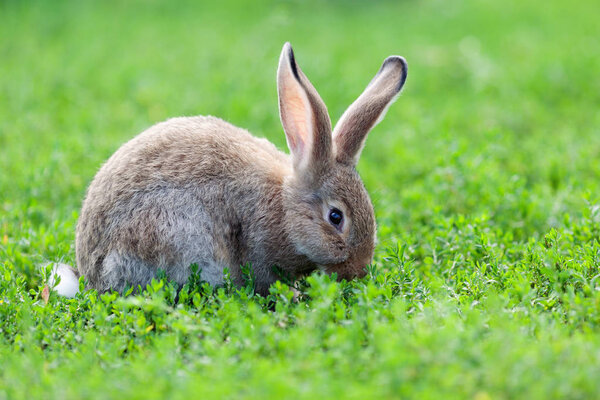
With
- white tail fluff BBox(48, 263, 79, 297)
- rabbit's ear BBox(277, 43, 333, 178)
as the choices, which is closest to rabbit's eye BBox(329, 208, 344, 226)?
rabbit's ear BBox(277, 43, 333, 178)

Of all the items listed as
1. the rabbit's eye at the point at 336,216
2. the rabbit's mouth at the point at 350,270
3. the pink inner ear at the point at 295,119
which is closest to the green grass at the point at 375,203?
the rabbit's mouth at the point at 350,270

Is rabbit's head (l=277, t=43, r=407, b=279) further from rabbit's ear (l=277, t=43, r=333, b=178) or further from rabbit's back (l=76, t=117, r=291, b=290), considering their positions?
rabbit's back (l=76, t=117, r=291, b=290)

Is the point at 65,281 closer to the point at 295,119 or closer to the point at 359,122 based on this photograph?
the point at 295,119

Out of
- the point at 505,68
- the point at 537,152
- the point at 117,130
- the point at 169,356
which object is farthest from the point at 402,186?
the point at 505,68

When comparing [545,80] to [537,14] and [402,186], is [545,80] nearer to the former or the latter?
[402,186]

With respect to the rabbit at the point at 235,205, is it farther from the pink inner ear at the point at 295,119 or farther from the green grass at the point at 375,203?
the green grass at the point at 375,203
